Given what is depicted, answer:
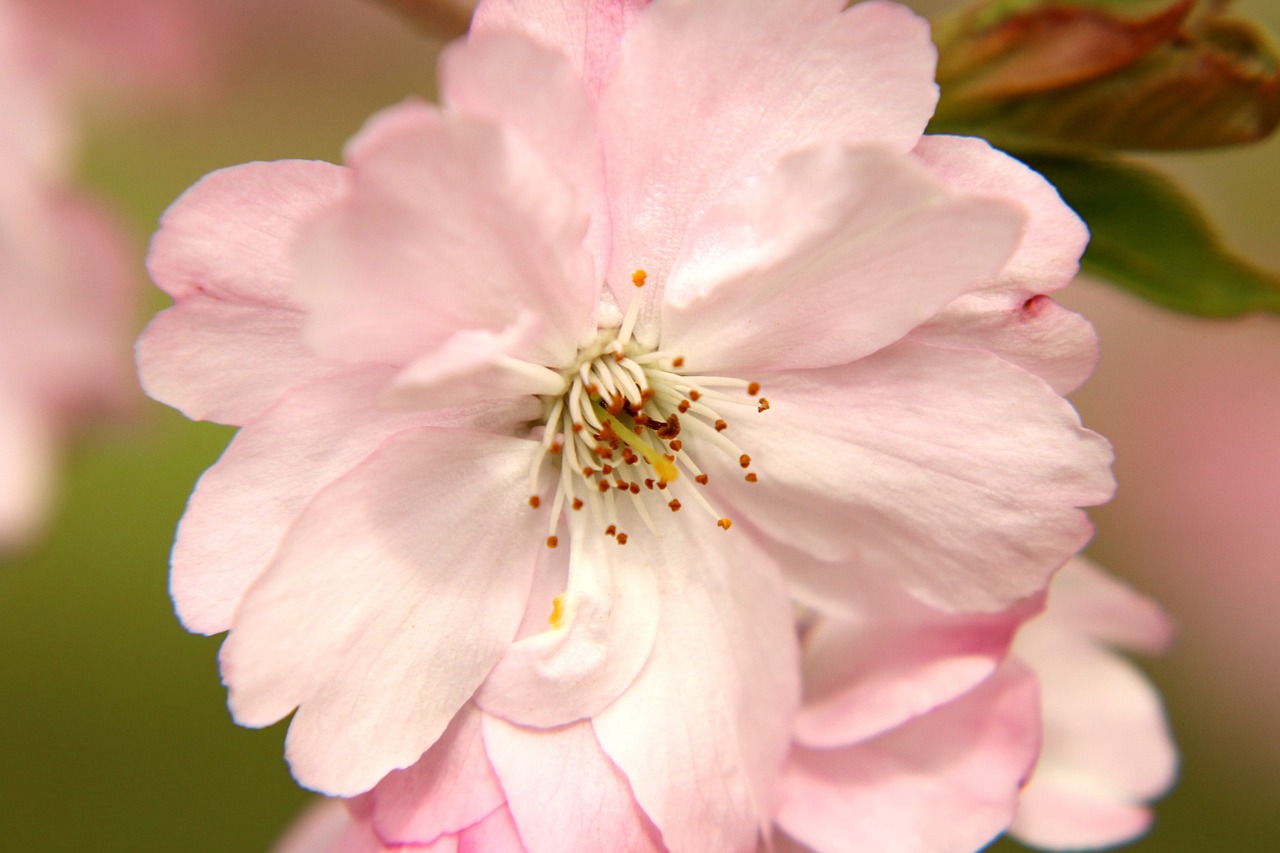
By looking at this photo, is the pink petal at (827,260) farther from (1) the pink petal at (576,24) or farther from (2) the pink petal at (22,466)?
(2) the pink petal at (22,466)

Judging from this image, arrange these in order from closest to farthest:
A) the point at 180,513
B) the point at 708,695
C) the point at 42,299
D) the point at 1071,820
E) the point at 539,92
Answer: the point at 539,92
the point at 708,695
the point at 1071,820
the point at 42,299
the point at 180,513

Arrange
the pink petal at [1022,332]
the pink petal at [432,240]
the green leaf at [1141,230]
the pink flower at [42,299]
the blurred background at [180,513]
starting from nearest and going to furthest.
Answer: the pink petal at [432,240] → the pink petal at [1022,332] → the green leaf at [1141,230] → the pink flower at [42,299] → the blurred background at [180,513]

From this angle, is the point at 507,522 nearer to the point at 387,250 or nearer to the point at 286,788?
the point at 387,250

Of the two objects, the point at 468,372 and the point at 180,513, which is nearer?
the point at 468,372

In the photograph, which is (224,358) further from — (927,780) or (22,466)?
(22,466)

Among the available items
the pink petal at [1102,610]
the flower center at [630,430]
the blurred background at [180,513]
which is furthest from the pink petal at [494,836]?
the blurred background at [180,513]

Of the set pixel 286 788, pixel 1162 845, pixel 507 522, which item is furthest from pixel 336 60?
pixel 1162 845

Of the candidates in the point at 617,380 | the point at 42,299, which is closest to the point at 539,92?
the point at 617,380
